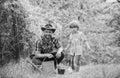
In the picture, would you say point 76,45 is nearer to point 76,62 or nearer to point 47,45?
point 76,62

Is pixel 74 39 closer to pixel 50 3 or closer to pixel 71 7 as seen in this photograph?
pixel 50 3

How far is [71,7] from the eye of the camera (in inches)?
567

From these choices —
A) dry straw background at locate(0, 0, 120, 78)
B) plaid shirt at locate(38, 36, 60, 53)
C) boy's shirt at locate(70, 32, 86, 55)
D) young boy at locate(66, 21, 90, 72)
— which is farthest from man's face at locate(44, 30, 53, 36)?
dry straw background at locate(0, 0, 120, 78)

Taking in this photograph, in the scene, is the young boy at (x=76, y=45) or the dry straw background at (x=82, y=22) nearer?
the young boy at (x=76, y=45)

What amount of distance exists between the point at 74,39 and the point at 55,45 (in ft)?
6.18

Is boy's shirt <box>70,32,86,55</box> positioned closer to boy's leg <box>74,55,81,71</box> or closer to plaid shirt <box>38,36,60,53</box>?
boy's leg <box>74,55,81,71</box>

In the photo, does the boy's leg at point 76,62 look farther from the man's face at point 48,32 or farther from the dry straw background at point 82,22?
the man's face at point 48,32

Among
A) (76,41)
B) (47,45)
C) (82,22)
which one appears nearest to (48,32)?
(47,45)

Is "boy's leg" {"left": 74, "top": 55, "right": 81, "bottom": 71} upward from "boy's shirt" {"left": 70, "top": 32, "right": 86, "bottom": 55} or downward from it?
Answer: downward

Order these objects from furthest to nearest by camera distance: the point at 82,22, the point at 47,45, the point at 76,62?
the point at 82,22, the point at 76,62, the point at 47,45

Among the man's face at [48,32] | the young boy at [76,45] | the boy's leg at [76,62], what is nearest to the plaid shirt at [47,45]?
the man's face at [48,32]

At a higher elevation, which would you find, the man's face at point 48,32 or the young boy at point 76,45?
the man's face at point 48,32

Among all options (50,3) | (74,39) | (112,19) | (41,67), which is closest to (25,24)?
(74,39)

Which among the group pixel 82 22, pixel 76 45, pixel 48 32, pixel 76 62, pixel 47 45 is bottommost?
pixel 76 62
